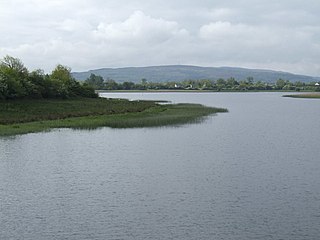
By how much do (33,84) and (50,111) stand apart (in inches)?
710

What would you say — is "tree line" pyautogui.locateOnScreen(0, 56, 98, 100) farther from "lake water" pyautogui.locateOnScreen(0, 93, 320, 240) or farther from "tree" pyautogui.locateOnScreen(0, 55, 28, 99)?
"lake water" pyautogui.locateOnScreen(0, 93, 320, 240)

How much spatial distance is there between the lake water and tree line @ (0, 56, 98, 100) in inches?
1357

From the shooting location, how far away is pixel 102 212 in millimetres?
23375

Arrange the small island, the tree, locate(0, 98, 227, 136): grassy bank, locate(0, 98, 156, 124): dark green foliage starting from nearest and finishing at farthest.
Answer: locate(0, 98, 227, 136): grassy bank, the small island, locate(0, 98, 156, 124): dark green foliage, the tree

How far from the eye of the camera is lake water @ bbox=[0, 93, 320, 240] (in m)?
21.0

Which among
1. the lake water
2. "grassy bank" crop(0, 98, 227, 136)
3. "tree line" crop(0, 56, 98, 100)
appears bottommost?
the lake water

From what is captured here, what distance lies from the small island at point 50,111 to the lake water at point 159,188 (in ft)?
42.4

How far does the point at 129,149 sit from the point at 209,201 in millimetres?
18662

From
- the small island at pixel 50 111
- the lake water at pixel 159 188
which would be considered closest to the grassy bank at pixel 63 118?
the small island at pixel 50 111

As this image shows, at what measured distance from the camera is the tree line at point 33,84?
267 feet

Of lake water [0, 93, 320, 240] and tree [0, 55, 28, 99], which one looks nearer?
lake water [0, 93, 320, 240]

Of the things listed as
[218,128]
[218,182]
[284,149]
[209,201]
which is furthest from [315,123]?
[209,201]

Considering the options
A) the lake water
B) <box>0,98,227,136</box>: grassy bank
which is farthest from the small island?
the lake water

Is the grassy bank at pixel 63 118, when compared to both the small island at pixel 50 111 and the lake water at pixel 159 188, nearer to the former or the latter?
the small island at pixel 50 111
